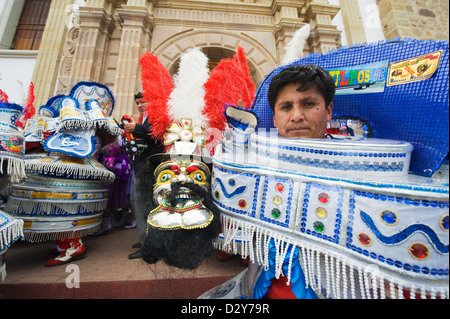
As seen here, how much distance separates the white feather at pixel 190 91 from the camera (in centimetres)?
125

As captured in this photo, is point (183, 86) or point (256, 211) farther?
point (183, 86)

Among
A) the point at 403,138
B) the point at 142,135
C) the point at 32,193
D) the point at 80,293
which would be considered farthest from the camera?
the point at 142,135

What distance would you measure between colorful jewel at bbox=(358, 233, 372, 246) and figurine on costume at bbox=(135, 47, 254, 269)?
496mm

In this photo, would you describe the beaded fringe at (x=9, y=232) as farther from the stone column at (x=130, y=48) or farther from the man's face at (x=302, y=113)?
the stone column at (x=130, y=48)

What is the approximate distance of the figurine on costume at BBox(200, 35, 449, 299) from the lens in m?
0.57

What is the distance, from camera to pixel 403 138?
0.88 meters

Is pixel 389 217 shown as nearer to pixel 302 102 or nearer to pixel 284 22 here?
pixel 302 102

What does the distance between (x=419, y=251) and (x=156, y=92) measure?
1414 mm

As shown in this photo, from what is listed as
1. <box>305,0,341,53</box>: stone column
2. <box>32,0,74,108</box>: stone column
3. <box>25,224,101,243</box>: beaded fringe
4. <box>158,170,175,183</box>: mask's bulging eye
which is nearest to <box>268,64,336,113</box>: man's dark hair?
<box>158,170,175,183</box>: mask's bulging eye

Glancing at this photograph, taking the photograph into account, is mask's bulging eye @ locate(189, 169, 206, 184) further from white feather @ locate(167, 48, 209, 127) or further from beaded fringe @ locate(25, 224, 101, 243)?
beaded fringe @ locate(25, 224, 101, 243)
